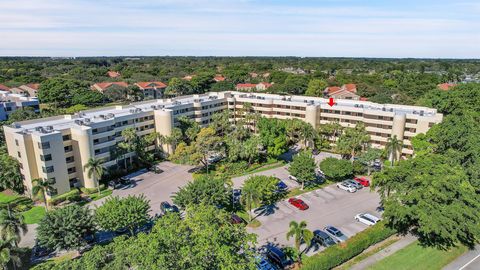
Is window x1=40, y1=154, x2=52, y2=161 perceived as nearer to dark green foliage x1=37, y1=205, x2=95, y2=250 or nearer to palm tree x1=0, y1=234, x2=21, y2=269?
dark green foliage x1=37, y1=205, x2=95, y2=250

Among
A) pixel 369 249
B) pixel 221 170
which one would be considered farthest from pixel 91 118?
pixel 369 249

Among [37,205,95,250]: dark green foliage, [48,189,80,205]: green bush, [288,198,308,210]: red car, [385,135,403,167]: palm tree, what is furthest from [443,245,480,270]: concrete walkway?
A: [48,189,80,205]: green bush

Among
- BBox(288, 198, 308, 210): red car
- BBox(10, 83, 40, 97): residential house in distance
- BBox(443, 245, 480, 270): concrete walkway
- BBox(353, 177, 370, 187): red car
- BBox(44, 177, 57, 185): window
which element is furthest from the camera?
BBox(10, 83, 40, 97): residential house in distance

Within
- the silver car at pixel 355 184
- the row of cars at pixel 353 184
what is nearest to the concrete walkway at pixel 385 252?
the row of cars at pixel 353 184

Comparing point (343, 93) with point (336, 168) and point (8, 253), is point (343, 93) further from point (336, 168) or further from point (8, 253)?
point (8, 253)

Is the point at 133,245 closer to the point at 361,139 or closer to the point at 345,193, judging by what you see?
the point at 345,193

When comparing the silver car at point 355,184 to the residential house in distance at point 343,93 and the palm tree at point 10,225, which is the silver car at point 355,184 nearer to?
the palm tree at point 10,225

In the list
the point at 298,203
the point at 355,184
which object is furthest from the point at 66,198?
the point at 355,184
